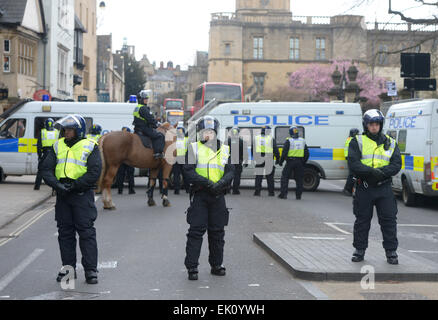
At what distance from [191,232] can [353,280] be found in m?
1.93

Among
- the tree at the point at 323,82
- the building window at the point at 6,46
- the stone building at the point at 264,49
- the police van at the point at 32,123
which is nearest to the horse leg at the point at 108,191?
the police van at the point at 32,123

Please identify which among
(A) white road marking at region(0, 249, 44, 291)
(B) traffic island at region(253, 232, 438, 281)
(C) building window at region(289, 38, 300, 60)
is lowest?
(A) white road marking at region(0, 249, 44, 291)

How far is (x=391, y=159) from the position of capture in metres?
8.74

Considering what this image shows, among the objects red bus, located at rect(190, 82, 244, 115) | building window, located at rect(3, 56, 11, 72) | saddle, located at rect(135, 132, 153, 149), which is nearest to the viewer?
saddle, located at rect(135, 132, 153, 149)

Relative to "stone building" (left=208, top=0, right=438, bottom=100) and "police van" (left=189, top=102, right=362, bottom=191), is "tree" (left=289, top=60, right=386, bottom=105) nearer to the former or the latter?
"stone building" (left=208, top=0, right=438, bottom=100)

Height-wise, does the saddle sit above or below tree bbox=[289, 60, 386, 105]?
below

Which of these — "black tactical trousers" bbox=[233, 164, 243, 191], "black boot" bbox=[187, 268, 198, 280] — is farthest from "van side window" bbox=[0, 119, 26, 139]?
"black boot" bbox=[187, 268, 198, 280]

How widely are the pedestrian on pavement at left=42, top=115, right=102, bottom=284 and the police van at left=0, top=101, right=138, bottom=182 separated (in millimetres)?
13676

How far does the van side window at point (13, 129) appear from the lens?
21.2 m

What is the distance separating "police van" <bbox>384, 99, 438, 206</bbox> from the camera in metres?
16.3

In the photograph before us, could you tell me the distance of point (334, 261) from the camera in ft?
28.4

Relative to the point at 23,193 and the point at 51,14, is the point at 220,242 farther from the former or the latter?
the point at 51,14

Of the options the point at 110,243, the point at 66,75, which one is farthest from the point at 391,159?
the point at 66,75

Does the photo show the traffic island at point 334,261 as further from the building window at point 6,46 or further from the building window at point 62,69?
the building window at point 62,69
